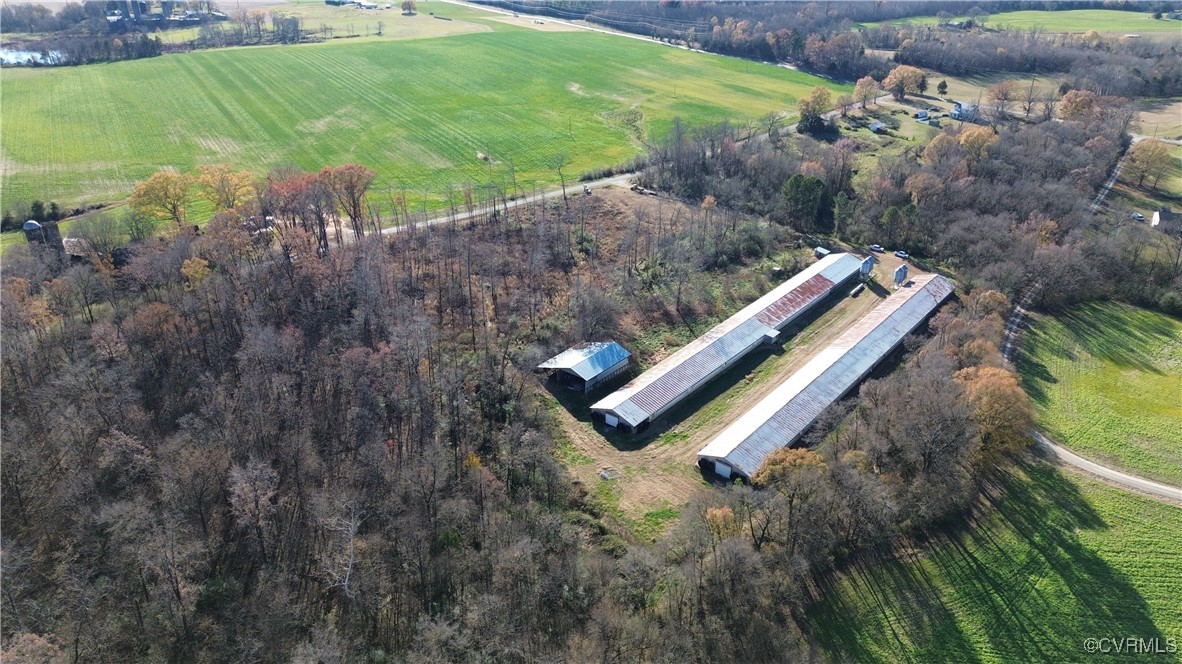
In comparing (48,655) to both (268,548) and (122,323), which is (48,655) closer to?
(268,548)

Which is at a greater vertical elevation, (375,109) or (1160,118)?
(375,109)

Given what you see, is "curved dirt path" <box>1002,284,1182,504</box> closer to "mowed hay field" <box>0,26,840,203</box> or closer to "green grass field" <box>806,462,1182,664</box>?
"green grass field" <box>806,462,1182,664</box>

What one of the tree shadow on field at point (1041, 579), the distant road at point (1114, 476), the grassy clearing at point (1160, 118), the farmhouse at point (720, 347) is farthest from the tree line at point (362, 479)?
the grassy clearing at point (1160, 118)

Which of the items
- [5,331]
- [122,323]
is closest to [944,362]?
[122,323]

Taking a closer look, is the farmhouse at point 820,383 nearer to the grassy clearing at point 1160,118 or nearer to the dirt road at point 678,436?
the dirt road at point 678,436

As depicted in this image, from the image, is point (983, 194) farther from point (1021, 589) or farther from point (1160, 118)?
point (1160, 118)

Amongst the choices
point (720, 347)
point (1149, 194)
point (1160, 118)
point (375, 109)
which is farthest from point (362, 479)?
point (1160, 118)

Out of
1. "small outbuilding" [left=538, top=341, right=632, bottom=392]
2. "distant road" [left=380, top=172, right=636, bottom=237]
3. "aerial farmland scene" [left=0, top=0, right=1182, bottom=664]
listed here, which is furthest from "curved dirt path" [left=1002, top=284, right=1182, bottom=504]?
"distant road" [left=380, top=172, right=636, bottom=237]
